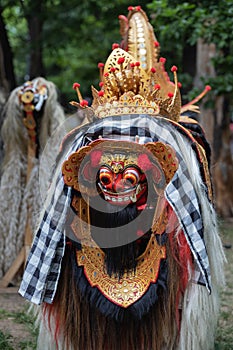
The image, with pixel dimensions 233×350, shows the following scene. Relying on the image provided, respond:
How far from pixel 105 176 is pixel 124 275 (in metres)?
0.50

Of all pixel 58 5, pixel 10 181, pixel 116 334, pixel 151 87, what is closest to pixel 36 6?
pixel 58 5

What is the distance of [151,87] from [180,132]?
0.92 feet

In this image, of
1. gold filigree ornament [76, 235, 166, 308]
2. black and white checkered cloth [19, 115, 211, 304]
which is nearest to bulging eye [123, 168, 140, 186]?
black and white checkered cloth [19, 115, 211, 304]

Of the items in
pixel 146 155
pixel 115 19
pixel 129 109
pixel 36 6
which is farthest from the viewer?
pixel 115 19

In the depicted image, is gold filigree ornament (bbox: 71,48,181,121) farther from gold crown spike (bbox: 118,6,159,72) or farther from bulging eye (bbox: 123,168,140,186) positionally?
gold crown spike (bbox: 118,6,159,72)

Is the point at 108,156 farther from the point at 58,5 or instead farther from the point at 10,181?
the point at 58,5

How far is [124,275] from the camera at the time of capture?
308 cm

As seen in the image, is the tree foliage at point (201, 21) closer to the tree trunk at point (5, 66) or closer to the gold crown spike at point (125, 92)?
the tree trunk at point (5, 66)

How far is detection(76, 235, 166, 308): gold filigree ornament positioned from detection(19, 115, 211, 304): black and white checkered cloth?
14 cm

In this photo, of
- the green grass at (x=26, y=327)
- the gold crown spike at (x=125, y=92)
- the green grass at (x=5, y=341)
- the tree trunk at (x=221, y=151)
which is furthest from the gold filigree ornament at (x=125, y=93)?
the tree trunk at (x=221, y=151)

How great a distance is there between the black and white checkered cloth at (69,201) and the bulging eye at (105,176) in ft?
0.64

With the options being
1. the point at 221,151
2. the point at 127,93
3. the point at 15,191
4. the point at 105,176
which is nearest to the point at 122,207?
the point at 105,176

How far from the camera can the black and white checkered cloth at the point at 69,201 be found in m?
3.01

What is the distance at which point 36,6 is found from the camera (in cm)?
911
